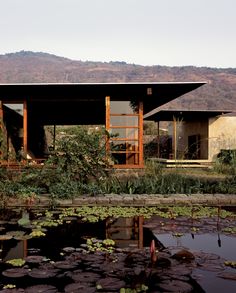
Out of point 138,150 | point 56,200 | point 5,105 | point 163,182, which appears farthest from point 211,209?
point 5,105

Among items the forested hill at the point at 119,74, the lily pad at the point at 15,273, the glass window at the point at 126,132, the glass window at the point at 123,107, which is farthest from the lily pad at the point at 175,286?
the forested hill at the point at 119,74

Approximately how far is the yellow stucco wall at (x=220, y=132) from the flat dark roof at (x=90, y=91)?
7.33m

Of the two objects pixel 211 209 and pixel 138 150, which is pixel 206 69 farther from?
pixel 211 209

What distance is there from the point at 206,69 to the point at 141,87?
73.9 m

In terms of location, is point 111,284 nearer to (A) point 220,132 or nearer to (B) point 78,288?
(B) point 78,288

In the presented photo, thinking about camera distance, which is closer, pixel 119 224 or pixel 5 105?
pixel 119 224

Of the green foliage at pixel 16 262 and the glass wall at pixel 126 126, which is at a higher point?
A: the glass wall at pixel 126 126

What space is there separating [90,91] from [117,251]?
29.1 ft

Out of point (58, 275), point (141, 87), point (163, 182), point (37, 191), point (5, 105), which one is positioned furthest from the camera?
point (5, 105)

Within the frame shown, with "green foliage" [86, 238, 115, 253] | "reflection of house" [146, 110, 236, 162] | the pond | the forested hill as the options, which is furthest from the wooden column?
the forested hill

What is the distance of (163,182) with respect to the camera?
9.42 m

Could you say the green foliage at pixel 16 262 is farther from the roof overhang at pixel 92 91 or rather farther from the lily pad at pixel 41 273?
the roof overhang at pixel 92 91

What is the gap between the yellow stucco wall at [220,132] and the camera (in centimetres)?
2080

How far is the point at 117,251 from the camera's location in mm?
4652
